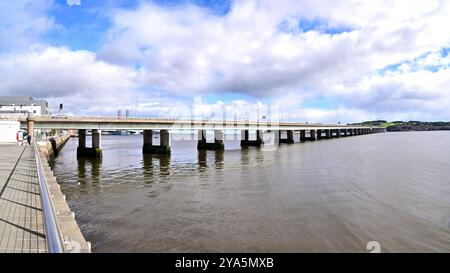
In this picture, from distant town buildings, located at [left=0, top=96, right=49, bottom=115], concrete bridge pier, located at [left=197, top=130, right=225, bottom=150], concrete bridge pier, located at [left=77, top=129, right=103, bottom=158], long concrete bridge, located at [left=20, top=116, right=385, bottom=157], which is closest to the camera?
long concrete bridge, located at [left=20, top=116, right=385, bottom=157]

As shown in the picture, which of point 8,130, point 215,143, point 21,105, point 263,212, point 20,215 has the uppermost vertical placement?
point 21,105

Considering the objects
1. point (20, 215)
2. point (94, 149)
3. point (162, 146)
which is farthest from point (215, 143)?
point (20, 215)

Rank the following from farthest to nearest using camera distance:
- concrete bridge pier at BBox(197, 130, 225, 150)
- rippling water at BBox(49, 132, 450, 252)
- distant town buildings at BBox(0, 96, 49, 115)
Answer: distant town buildings at BBox(0, 96, 49, 115)
concrete bridge pier at BBox(197, 130, 225, 150)
rippling water at BBox(49, 132, 450, 252)

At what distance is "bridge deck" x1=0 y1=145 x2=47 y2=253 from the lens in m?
8.99

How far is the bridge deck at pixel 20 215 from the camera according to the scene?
354 inches

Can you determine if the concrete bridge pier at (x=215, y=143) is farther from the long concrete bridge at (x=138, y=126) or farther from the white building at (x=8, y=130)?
the white building at (x=8, y=130)

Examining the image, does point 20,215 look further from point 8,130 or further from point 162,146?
point 162,146

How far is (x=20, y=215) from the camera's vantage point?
458 inches

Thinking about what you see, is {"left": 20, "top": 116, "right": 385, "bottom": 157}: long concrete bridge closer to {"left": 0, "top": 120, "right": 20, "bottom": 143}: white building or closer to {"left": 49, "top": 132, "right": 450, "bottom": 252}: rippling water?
{"left": 0, "top": 120, "right": 20, "bottom": 143}: white building

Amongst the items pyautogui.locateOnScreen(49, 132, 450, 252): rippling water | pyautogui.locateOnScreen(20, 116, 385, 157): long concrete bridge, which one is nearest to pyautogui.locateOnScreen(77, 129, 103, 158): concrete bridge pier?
pyautogui.locateOnScreen(20, 116, 385, 157): long concrete bridge

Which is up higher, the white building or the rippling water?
the white building
